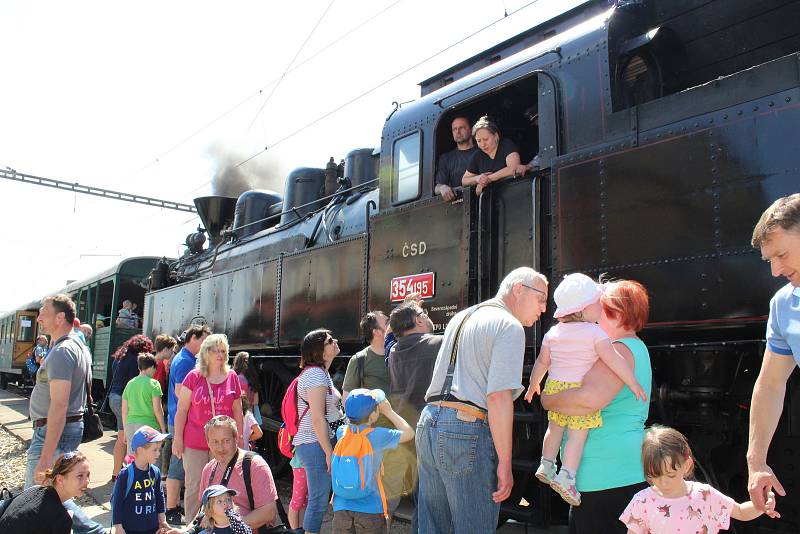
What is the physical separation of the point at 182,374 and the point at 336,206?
2926 mm

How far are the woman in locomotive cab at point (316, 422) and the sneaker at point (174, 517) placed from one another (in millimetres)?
1604

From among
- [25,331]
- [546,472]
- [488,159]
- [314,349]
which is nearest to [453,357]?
[546,472]

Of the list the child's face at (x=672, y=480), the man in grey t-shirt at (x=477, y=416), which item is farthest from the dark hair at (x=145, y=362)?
the child's face at (x=672, y=480)

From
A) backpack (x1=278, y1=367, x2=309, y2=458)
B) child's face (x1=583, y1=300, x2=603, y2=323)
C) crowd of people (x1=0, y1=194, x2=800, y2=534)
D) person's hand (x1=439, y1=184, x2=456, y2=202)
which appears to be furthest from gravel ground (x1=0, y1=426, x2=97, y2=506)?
child's face (x1=583, y1=300, x2=603, y2=323)

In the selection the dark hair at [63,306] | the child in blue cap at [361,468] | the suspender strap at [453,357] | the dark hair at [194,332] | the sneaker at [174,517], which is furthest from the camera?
the dark hair at [194,332]

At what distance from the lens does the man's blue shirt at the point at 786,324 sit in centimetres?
217

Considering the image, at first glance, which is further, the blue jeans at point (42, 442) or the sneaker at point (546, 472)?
the blue jeans at point (42, 442)

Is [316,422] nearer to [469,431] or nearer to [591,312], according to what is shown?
[469,431]

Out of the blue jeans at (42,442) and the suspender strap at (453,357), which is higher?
the suspender strap at (453,357)

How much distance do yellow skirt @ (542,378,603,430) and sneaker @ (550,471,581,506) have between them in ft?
0.66

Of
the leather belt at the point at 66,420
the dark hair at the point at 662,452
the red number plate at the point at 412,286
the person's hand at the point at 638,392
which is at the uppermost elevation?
the red number plate at the point at 412,286

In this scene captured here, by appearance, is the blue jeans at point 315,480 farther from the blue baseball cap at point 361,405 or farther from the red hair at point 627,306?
the red hair at point 627,306

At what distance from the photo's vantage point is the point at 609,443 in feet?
8.60

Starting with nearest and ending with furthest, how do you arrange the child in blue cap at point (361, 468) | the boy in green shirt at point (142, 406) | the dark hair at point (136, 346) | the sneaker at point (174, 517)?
the child in blue cap at point (361, 468), the sneaker at point (174, 517), the boy in green shirt at point (142, 406), the dark hair at point (136, 346)
